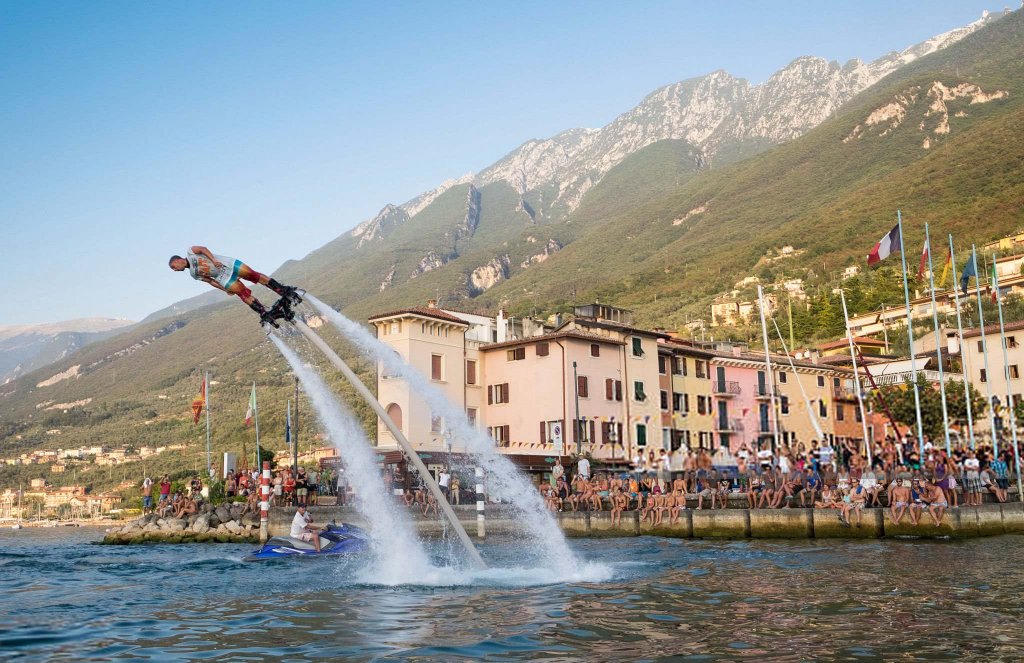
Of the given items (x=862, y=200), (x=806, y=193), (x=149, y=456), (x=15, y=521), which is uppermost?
(x=806, y=193)

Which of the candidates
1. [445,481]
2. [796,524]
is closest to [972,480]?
[796,524]

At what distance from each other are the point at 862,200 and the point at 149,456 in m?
114

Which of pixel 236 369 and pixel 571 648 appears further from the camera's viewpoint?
pixel 236 369

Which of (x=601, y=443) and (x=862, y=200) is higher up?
(x=862, y=200)

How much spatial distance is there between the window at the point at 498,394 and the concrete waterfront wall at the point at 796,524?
2801 centimetres

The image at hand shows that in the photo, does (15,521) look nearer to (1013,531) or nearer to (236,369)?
(236,369)

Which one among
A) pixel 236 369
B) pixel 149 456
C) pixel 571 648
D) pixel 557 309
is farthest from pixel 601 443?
pixel 236 369

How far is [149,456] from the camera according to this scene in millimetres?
129875

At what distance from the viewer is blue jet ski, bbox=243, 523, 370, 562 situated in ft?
100

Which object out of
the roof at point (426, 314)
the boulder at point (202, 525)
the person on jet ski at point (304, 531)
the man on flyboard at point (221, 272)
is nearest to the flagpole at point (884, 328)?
the roof at point (426, 314)

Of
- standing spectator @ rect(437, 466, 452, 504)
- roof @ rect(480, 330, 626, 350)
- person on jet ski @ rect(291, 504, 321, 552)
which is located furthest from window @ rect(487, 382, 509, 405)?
person on jet ski @ rect(291, 504, 321, 552)

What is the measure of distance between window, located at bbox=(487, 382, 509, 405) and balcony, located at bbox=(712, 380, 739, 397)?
19.9 m

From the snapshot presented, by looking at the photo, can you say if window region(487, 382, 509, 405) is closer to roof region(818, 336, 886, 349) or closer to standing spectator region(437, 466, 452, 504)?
standing spectator region(437, 466, 452, 504)

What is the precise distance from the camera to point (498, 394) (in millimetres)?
67625
